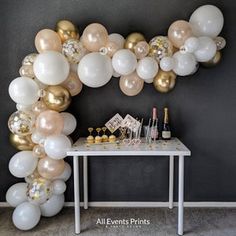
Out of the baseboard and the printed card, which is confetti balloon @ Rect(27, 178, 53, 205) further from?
the printed card

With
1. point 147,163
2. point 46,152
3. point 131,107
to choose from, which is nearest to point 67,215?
point 46,152

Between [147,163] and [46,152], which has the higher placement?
[46,152]

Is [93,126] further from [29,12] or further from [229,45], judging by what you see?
[229,45]

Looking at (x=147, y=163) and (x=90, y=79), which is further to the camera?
(x=147, y=163)

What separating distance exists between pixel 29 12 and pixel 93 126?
4.16 ft

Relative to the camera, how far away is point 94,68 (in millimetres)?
2182

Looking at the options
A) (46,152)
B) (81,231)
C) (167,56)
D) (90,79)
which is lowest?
(81,231)

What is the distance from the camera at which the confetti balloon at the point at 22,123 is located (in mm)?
2267

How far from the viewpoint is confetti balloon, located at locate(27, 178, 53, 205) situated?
7.64 ft

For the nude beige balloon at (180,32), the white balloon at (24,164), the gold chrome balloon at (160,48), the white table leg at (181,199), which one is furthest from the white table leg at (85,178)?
the nude beige balloon at (180,32)

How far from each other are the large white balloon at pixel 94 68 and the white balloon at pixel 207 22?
0.82 meters

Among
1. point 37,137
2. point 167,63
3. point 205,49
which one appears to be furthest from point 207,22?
point 37,137

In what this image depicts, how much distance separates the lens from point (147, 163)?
2799 millimetres

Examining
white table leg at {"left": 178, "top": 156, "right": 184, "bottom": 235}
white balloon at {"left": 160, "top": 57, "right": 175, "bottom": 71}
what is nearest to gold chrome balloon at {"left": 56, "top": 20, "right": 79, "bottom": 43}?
white balloon at {"left": 160, "top": 57, "right": 175, "bottom": 71}
